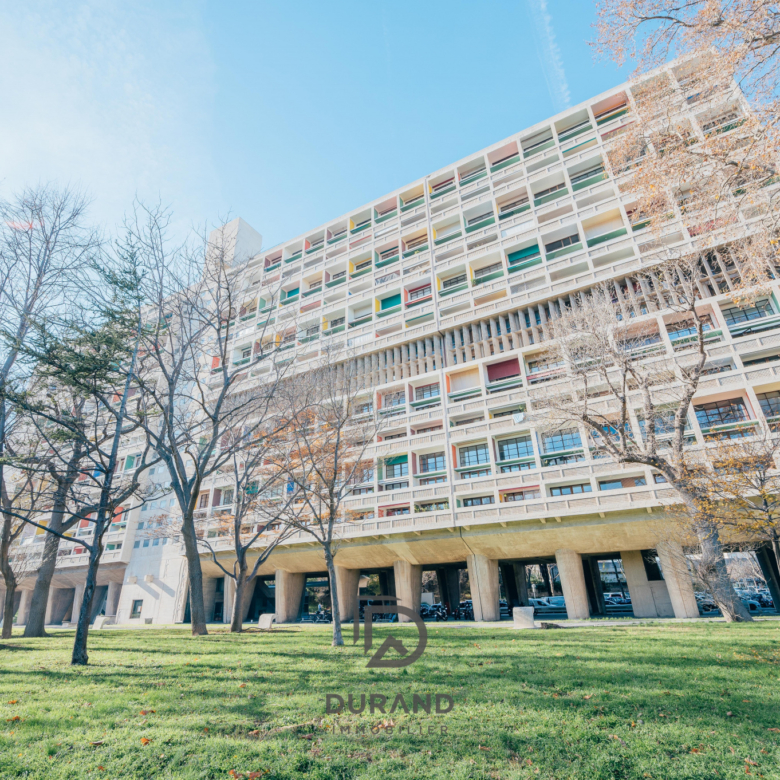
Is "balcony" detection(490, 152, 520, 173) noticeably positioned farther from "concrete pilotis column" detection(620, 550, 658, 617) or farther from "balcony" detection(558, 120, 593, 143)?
"concrete pilotis column" detection(620, 550, 658, 617)

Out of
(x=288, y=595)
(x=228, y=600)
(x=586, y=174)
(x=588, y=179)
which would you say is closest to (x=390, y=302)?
(x=588, y=179)

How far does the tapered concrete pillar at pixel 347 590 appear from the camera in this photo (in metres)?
29.9

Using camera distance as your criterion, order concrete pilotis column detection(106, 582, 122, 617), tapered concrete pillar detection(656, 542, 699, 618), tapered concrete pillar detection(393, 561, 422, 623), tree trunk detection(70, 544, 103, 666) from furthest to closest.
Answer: concrete pilotis column detection(106, 582, 122, 617), tapered concrete pillar detection(393, 561, 422, 623), tapered concrete pillar detection(656, 542, 699, 618), tree trunk detection(70, 544, 103, 666)

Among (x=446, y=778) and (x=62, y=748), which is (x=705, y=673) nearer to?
(x=446, y=778)

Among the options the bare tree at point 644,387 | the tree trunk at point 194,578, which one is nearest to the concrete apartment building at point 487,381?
the bare tree at point 644,387

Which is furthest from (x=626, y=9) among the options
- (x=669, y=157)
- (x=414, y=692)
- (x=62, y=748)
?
(x=62, y=748)

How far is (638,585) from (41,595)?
2757 centimetres

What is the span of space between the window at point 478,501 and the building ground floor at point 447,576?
62.4 inches

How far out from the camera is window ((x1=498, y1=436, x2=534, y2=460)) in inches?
1003

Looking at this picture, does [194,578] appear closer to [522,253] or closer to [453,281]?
[453,281]

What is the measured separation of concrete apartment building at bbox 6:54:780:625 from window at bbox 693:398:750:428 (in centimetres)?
6

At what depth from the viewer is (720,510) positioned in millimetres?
12984

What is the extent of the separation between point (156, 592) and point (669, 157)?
1672 inches

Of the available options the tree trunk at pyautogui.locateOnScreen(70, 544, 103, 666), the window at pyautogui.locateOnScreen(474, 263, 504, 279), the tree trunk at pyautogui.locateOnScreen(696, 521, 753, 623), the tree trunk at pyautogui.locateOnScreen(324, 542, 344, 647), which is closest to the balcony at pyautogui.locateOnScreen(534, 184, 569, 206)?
the window at pyautogui.locateOnScreen(474, 263, 504, 279)
